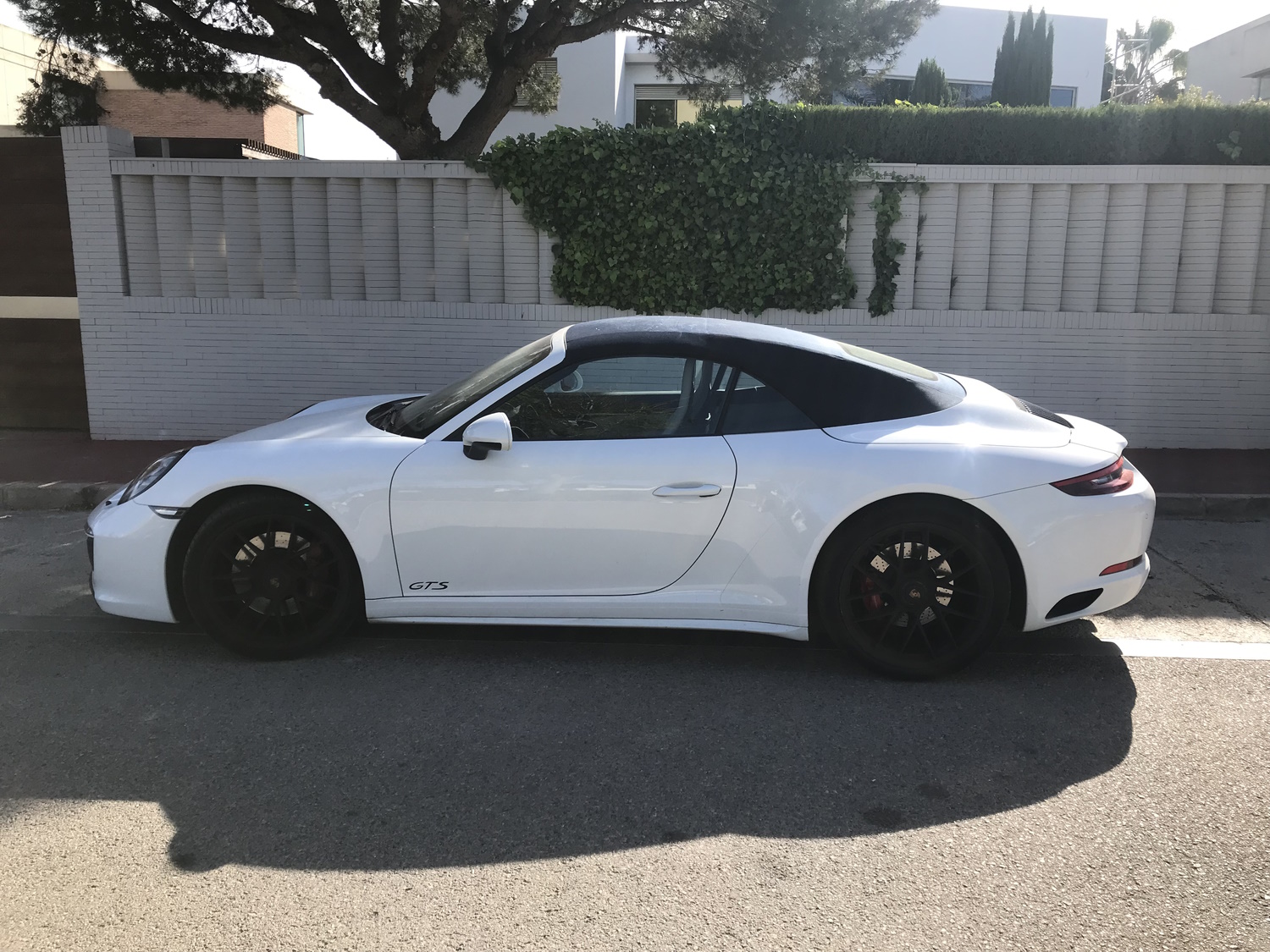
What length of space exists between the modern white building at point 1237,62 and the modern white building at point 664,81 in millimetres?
8291

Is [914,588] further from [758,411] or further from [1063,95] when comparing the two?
[1063,95]

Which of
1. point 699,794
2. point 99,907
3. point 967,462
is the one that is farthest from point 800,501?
point 99,907

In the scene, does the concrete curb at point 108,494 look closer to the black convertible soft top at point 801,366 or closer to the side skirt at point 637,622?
Result: the black convertible soft top at point 801,366

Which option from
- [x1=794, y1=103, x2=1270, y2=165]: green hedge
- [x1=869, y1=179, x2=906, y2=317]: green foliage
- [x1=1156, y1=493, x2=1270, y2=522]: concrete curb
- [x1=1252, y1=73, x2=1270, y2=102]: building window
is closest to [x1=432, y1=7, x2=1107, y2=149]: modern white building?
[x1=1252, y1=73, x2=1270, y2=102]: building window

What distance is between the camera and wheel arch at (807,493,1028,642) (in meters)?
4.02

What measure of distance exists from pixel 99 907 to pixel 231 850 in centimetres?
36

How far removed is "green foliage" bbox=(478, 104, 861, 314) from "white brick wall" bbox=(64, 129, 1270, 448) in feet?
0.85

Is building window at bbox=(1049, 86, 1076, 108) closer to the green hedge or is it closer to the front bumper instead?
the green hedge

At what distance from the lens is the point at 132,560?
427cm

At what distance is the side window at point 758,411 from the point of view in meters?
4.17

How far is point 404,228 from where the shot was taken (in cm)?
903

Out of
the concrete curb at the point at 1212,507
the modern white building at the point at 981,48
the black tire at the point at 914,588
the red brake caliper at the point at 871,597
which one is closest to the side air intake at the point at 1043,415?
the black tire at the point at 914,588

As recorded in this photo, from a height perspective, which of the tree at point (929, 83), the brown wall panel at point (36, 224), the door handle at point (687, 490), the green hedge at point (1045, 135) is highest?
the tree at point (929, 83)

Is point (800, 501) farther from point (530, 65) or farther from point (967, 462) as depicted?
point (530, 65)
